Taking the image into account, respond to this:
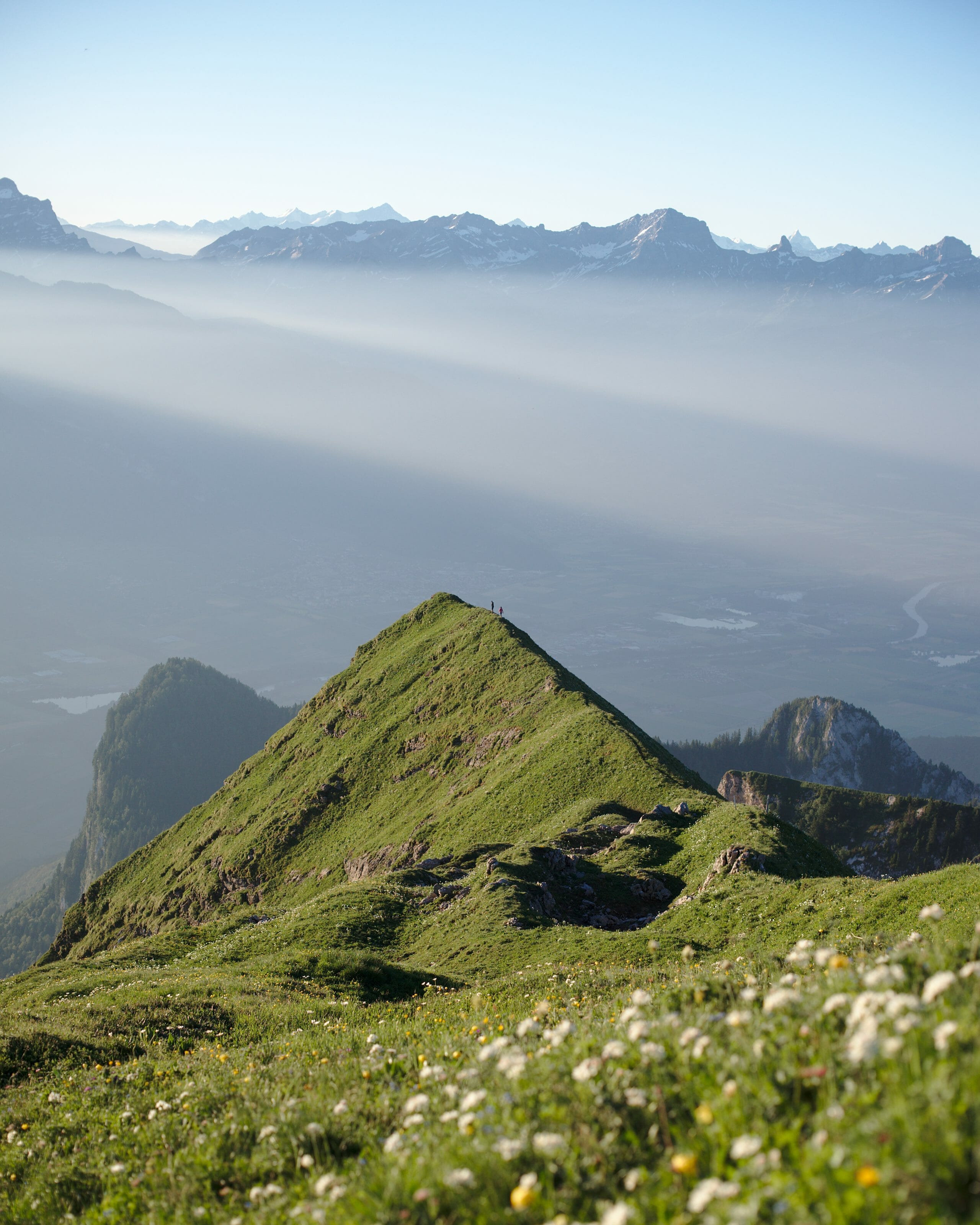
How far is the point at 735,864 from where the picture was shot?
104ft

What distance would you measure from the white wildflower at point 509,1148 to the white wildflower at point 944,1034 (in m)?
3.24

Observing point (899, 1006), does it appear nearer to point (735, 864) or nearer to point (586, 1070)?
point (586, 1070)

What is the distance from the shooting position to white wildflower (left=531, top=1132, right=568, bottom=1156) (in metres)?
5.95

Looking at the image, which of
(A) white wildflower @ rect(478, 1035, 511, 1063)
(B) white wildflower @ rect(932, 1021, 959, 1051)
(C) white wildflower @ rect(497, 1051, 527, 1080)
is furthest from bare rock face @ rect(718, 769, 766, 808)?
(B) white wildflower @ rect(932, 1021, 959, 1051)

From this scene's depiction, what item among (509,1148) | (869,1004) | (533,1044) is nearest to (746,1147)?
(869,1004)

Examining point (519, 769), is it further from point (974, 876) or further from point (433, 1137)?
point (433, 1137)

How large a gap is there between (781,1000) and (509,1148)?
2.64 metres

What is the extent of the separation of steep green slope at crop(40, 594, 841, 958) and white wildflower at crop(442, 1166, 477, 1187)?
81.4ft

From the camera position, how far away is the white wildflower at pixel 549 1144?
A: 5953 millimetres

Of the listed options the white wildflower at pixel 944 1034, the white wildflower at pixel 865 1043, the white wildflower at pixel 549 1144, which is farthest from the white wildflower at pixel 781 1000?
the white wildflower at pixel 549 1144

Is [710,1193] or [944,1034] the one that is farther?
[944,1034]

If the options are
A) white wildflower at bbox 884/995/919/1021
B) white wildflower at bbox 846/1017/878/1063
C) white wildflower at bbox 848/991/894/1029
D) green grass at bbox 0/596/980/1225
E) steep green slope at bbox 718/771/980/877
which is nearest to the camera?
white wildflower at bbox 846/1017/878/1063

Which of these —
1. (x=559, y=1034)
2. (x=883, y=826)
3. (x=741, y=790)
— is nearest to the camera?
(x=559, y=1034)

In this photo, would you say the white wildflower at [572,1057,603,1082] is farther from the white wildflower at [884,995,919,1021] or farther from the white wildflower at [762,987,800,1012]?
the white wildflower at [884,995,919,1021]
